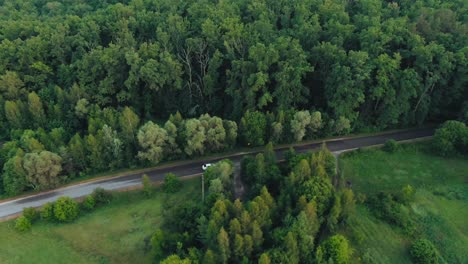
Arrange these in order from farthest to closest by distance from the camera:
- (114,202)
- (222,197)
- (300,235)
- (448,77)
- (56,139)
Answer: (448,77)
(56,139)
(114,202)
(222,197)
(300,235)

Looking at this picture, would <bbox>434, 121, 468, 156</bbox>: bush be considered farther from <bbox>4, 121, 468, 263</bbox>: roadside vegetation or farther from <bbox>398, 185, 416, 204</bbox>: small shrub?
<bbox>398, 185, 416, 204</bbox>: small shrub

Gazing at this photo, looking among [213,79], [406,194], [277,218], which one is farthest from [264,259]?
[213,79]

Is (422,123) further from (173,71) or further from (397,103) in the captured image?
(173,71)

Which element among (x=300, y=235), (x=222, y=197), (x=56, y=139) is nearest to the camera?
(x=300, y=235)

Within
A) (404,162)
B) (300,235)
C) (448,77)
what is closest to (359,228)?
(300,235)

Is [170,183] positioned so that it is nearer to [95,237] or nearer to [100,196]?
[100,196]

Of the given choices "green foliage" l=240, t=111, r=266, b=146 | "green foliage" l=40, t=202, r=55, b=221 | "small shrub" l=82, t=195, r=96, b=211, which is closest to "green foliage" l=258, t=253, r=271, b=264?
"green foliage" l=240, t=111, r=266, b=146

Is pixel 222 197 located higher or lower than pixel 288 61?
lower
